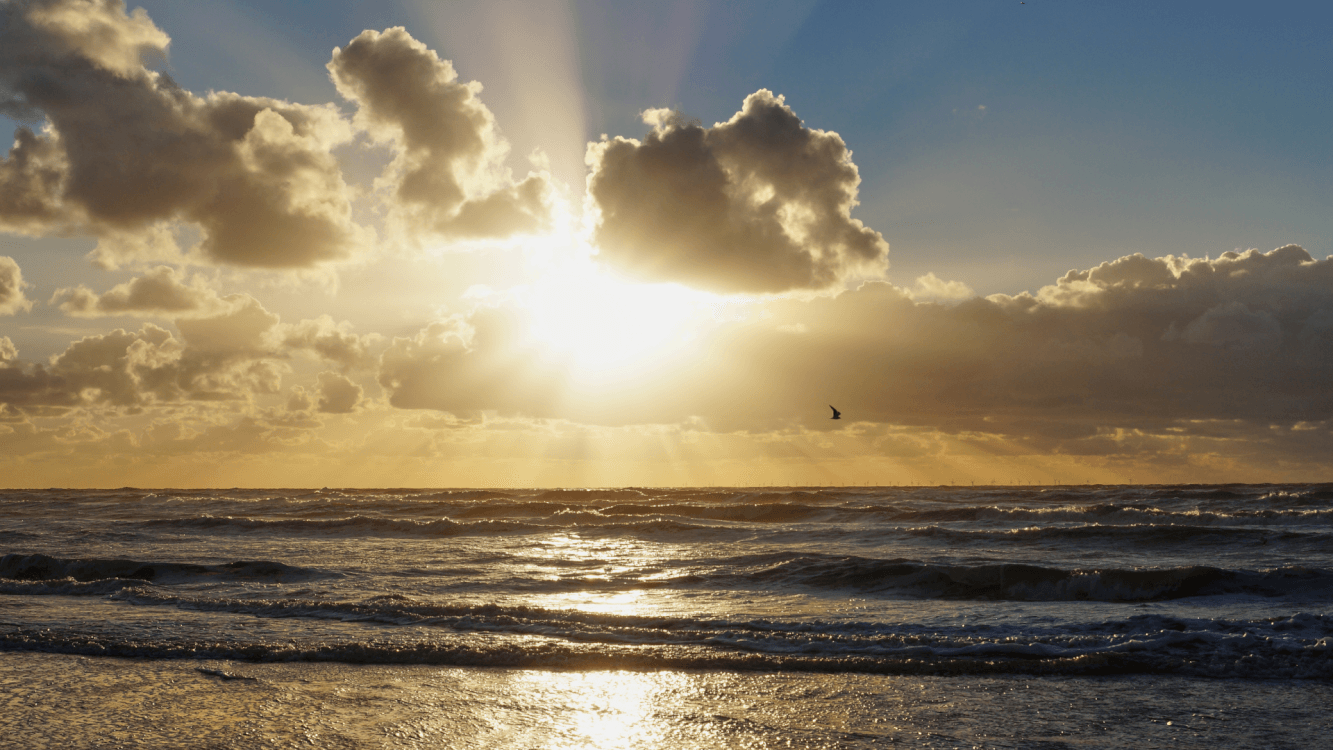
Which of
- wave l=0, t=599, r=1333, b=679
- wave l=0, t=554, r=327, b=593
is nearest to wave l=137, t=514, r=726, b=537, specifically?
wave l=0, t=554, r=327, b=593

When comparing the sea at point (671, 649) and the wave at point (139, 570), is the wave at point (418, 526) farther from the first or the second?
the wave at point (139, 570)

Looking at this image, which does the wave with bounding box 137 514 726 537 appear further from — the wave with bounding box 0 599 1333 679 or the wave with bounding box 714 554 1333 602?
the wave with bounding box 0 599 1333 679

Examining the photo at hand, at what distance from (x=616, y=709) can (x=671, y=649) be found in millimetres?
2744

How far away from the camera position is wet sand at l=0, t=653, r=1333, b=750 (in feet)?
23.8

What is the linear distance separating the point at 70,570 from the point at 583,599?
14874 millimetres

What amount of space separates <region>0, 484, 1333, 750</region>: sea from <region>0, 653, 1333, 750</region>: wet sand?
40 millimetres

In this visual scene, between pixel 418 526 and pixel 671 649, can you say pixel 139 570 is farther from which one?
pixel 671 649

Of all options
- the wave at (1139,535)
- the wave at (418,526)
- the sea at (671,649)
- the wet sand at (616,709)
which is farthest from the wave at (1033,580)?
the wave at (418,526)

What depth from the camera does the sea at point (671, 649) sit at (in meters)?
7.62

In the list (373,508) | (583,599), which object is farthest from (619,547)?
(373,508)

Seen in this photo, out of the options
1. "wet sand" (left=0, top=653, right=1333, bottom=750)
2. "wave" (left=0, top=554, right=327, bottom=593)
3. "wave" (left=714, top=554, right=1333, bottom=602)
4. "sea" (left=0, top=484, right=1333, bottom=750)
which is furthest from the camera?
"wave" (left=0, top=554, right=327, bottom=593)

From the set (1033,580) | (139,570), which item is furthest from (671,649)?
(139,570)

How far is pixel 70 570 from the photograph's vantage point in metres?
20.8

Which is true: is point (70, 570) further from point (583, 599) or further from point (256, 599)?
point (583, 599)
